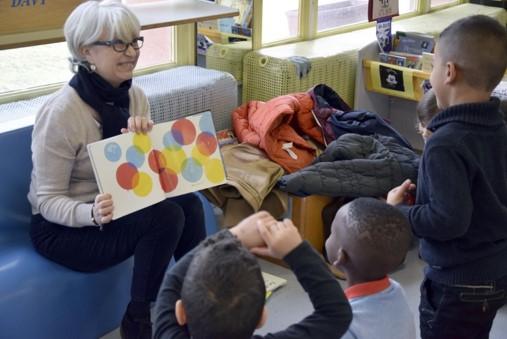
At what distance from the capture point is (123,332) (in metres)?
2.15

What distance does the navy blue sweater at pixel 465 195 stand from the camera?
5.19 ft

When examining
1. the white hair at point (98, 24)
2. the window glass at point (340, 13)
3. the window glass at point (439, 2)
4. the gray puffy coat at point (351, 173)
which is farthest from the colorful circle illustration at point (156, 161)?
the window glass at point (439, 2)

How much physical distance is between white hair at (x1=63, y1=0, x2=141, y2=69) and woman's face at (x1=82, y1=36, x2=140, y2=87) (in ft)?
0.08

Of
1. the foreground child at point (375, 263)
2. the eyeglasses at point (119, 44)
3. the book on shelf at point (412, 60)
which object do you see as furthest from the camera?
the book on shelf at point (412, 60)

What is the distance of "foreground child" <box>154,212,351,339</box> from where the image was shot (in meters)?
1.05

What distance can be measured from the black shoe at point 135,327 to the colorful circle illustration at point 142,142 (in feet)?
1.72

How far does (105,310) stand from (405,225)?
48.7 inches

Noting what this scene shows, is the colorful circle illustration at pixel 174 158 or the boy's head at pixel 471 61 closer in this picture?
the boy's head at pixel 471 61

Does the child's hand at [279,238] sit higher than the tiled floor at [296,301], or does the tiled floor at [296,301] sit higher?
the child's hand at [279,238]

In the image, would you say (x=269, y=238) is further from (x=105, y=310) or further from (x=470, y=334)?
(x=105, y=310)

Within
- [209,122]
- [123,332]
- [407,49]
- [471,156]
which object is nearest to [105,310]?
[123,332]

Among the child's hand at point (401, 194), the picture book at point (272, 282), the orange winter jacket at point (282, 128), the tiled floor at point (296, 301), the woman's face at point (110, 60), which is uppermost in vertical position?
the woman's face at point (110, 60)

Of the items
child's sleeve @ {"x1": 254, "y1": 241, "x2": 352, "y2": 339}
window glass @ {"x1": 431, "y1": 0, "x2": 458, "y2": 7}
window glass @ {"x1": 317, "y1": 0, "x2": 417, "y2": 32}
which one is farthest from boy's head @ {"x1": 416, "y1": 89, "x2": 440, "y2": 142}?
window glass @ {"x1": 431, "y1": 0, "x2": 458, "y2": 7}

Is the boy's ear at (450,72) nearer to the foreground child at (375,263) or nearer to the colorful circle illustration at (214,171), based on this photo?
the foreground child at (375,263)
